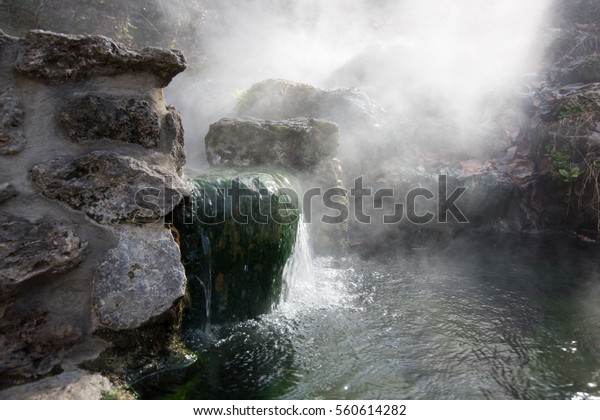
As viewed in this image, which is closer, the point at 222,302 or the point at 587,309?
the point at 222,302

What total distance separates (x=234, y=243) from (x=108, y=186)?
125 cm

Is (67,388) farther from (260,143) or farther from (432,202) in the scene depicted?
(432,202)

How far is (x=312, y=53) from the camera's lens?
11031mm

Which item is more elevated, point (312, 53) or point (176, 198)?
point (312, 53)

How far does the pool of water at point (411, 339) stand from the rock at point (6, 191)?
3.86ft


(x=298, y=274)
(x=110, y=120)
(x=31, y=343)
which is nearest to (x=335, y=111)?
(x=298, y=274)

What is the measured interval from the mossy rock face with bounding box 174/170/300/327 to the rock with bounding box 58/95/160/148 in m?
0.63

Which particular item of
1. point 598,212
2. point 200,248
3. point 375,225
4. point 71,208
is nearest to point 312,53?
point 375,225

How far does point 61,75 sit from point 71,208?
2.38 feet

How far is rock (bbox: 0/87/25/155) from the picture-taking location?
2.10 metres

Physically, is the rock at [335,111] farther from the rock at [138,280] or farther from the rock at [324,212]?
the rock at [138,280]

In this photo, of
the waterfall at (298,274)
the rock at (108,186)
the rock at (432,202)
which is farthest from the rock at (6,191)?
Answer: the rock at (432,202)
